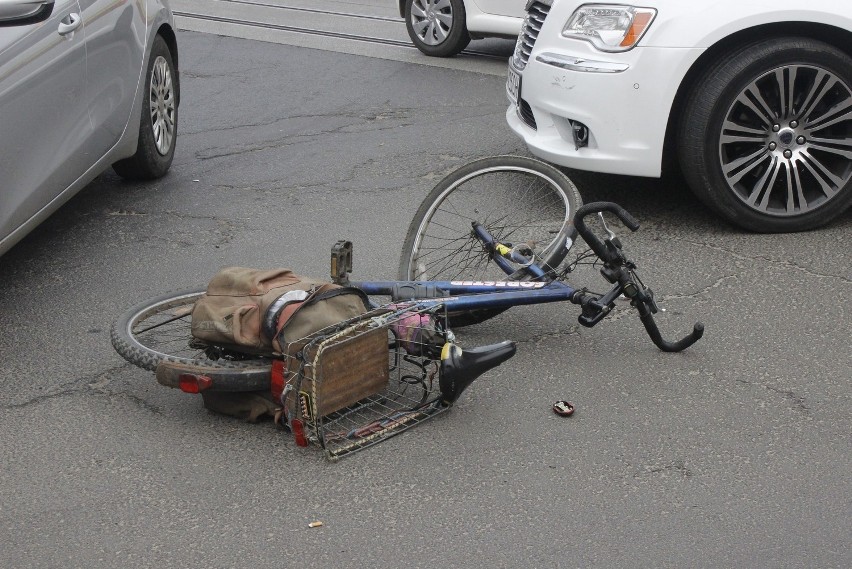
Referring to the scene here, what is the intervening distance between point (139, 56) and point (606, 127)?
2505mm

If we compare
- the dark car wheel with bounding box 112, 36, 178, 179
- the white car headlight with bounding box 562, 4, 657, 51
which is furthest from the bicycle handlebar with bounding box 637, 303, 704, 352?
the dark car wheel with bounding box 112, 36, 178, 179

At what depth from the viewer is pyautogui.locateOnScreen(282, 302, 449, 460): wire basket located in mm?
3738

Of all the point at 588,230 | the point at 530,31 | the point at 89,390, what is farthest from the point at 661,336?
the point at 530,31

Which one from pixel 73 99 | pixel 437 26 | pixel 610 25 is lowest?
pixel 437 26

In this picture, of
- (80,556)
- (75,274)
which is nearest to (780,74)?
(75,274)

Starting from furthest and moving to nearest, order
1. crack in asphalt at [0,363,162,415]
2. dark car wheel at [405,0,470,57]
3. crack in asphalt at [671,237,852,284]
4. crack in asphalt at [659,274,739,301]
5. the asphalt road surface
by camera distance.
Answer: dark car wheel at [405,0,470,57], crack in asphalt at [671,237,852,284], crack in asphalt at [659,274,739,301], crack in asphalt at [0,363,162,415], the asphalt road surface

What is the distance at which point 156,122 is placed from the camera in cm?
679

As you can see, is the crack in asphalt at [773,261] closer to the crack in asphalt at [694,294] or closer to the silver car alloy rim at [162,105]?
the crack in asphalt at [694,294]

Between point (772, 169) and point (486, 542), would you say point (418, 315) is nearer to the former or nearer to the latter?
point (486, 542)

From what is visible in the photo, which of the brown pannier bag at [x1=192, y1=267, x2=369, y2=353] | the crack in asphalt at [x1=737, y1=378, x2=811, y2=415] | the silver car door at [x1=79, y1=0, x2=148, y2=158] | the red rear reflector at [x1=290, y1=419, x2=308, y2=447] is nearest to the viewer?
the red rear reflector at [x1=290, y1=419, x2=308, y2=447]

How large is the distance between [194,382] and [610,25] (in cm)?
298

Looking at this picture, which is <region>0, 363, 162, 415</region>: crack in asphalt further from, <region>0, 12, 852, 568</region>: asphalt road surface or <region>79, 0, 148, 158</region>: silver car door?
<region>79, 0, 148, 158</region>: silver car door

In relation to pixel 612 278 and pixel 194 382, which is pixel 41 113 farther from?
pixel 612 278

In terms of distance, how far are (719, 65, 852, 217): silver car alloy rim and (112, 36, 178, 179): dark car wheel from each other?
3123 mm
